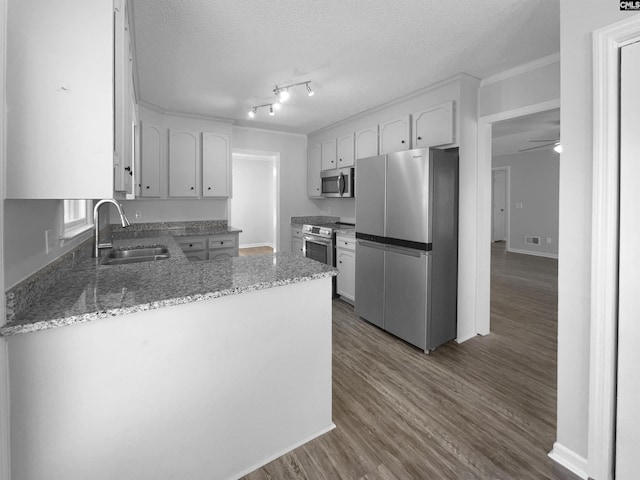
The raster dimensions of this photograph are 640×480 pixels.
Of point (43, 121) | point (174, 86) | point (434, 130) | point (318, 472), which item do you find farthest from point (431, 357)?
point (174, 86)

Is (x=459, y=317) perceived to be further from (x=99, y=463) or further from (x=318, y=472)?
(x=99, y=463)

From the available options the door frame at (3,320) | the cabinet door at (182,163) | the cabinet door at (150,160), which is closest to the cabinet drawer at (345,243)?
the cabinet door at (182,163)

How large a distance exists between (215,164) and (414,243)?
9.84ft

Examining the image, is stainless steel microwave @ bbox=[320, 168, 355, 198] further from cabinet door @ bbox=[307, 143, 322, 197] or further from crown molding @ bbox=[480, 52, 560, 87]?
crown molding @ bbox=[480, 52, 560, 87]

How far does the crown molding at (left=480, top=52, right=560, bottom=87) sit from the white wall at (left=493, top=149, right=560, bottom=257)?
521 centimetres

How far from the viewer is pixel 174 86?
10.6ft

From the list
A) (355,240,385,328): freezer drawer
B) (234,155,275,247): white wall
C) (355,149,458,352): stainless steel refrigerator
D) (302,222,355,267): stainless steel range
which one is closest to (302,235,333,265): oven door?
(302,222,355,267): stainless steel range

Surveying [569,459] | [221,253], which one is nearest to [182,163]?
[221,253]

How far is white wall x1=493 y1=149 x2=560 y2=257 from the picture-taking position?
695 centimetres

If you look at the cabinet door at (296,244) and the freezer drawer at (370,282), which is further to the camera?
the cabinet door at (296,244)

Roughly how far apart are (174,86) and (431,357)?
11.7 feet

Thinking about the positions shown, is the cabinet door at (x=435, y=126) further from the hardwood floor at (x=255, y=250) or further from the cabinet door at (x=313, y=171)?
the hardwood floor at (x=255, y=250)

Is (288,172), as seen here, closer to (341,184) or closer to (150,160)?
(341,184)

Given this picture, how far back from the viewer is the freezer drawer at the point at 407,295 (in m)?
2.80
